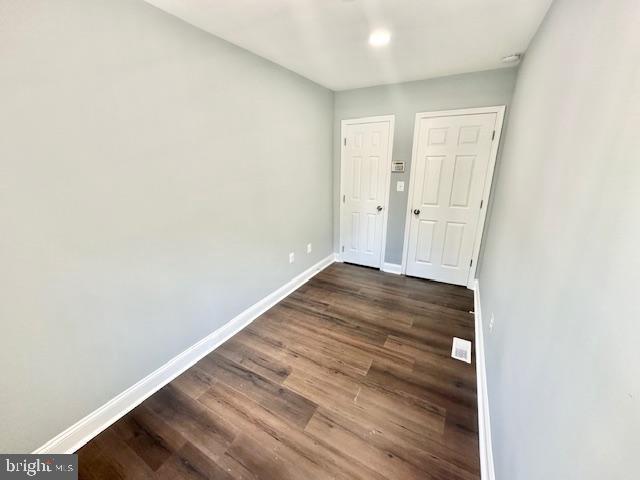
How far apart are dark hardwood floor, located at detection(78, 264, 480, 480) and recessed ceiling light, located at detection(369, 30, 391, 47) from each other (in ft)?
8.19

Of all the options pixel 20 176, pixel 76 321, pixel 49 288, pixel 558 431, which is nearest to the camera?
pixel 558 431

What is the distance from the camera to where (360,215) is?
3.89m

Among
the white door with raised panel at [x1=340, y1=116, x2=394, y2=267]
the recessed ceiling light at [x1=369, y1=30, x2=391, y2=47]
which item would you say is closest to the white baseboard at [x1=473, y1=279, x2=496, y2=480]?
the white door with raised panel at [x1=340, y1=116, x2=394, y2=267]

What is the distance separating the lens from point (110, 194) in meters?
1.51

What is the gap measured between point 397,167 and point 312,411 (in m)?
2.92

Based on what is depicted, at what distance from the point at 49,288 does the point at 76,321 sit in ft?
0.78

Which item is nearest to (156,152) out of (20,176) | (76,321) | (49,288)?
(20,176)

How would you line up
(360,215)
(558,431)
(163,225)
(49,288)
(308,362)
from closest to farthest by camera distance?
(558,431) → (49,288) → (163,225) → (308,362) → (360,215)

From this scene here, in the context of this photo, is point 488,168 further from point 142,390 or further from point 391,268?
point 142,390

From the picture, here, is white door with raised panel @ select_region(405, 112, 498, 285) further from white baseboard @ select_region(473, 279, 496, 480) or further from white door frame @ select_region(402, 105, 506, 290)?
white baseboard @ select_region(473, 279, 496, 480)

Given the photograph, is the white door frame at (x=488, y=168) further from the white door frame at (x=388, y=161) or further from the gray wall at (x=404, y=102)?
the white door frame at (x=388, y=161)

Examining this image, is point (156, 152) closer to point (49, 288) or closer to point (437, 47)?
point (49, 288)

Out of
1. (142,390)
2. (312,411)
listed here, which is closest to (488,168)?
(312,411)

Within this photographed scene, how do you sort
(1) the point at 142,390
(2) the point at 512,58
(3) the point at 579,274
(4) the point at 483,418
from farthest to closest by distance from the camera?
(2) the point at 512,58 < (1) the point at 142,390 < (4) the point at 483,418 < (3) the point at 579,274
